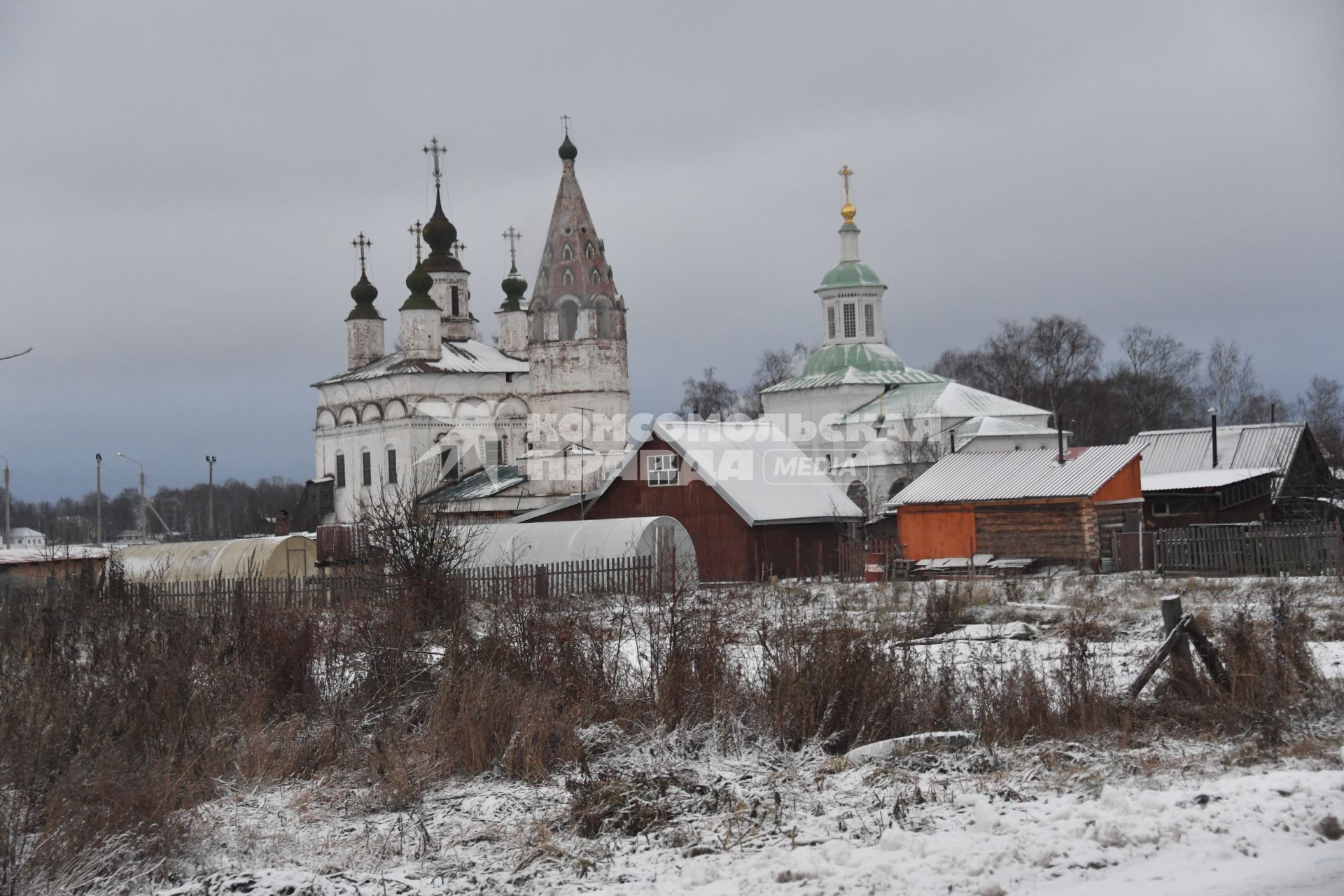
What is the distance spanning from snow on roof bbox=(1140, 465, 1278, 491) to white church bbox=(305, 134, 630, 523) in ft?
60.0

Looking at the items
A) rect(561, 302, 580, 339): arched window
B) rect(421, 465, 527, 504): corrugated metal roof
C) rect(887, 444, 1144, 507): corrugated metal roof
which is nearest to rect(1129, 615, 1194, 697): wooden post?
rect(887, 444, 1144, 507): corrugated metal roof

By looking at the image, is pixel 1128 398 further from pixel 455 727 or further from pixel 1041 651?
pixel 455 727

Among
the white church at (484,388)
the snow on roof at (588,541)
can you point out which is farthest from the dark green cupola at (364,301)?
the snow on roof at (588,541)

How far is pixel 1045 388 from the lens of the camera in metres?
75.8

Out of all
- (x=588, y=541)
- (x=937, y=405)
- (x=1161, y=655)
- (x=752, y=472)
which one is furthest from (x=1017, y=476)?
(x=1161, y=655)

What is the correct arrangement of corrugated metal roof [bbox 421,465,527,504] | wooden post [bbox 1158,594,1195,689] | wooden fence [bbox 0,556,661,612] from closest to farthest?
wooden post [bbox 1158,594,1195,689]
wooden fence [bbox 0,556,661,612]
corrugated metal roof [bbox 421,465,527,504]

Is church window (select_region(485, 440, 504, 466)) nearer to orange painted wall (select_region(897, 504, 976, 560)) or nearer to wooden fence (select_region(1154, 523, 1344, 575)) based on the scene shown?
orange painted wall (select_region(897, 504, 976, 560))

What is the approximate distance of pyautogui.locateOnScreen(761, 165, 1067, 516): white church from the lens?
49125 millimetres

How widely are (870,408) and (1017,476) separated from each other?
2398 cm

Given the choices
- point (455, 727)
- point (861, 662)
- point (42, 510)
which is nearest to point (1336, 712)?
point (861, 662)

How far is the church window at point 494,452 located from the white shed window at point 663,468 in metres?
19.0

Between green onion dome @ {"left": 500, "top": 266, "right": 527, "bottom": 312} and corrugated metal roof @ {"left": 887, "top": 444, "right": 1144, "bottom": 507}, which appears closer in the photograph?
corrugated metal roof @ {"left": 887, "top": 444, "right": 1144, "bottom": 507}

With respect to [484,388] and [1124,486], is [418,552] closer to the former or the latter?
[1124,486]

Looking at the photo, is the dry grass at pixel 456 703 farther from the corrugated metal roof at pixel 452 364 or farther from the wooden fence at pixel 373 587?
the corrugated metal roof at pixel 452 364
